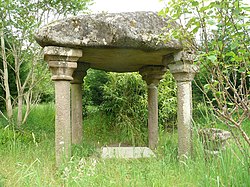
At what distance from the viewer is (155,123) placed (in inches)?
242

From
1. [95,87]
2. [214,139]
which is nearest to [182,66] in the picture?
[214,139]

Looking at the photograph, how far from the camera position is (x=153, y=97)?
20.4 ft

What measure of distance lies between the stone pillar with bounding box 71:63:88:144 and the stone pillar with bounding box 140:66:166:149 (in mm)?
1395

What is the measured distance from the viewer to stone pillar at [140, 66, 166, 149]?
602 centimetres

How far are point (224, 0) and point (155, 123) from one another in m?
4.35

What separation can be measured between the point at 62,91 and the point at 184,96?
5.96 feet

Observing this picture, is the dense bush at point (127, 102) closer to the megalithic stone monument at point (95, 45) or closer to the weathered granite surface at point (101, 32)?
the megalithic stone monument at point (95, 45)

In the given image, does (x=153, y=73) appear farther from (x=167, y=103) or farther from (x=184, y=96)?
(x=167, y=103)

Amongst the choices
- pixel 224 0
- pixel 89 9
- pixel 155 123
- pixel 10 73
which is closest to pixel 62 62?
→ pixel 224 0

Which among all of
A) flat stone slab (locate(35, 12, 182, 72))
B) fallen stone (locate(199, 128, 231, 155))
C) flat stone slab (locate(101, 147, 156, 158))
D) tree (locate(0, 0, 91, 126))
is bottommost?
flat stone slab (locate(101, 147, 156, 158))

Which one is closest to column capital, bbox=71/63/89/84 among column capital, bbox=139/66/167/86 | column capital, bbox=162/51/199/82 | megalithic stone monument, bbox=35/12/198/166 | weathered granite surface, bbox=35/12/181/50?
column capital, bbox=139/66/167/86

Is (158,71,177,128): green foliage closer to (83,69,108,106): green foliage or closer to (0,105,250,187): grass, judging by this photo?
(83,69,108,106): green foliage

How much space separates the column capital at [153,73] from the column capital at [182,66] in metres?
1.65

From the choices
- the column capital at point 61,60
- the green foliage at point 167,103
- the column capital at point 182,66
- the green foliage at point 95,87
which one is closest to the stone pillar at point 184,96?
the column capital at point 182,66
